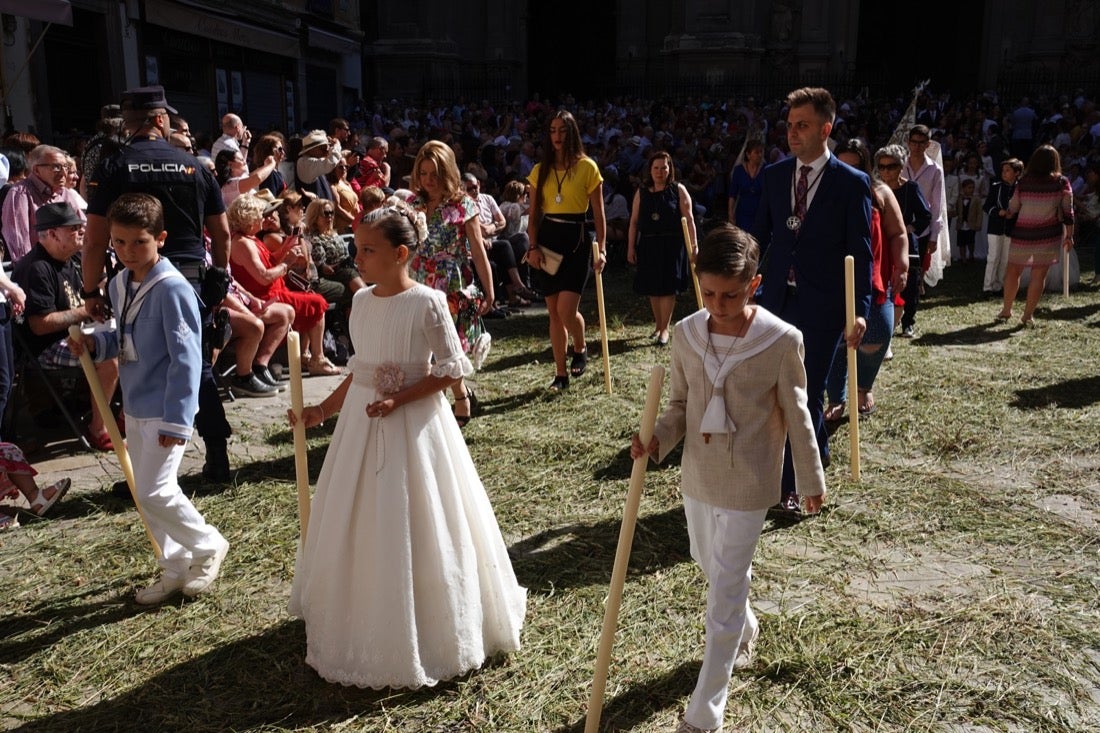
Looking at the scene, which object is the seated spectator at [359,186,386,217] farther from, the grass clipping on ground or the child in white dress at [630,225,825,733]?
the child in white dress at [630,225,825,733]

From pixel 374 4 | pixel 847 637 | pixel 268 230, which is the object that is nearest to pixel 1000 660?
pixel 847 637

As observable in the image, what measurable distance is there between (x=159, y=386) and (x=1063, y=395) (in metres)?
6.96

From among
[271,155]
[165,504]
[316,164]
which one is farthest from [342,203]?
[165,504]

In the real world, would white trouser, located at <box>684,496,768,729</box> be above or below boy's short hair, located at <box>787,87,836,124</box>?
below

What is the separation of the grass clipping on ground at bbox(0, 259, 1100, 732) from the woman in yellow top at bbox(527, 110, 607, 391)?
4.07 feet

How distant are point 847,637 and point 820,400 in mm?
1496

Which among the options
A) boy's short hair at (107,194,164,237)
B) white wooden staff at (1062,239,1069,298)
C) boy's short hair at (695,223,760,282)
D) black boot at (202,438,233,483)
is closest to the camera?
boy's short hair at (695,223,760,282)

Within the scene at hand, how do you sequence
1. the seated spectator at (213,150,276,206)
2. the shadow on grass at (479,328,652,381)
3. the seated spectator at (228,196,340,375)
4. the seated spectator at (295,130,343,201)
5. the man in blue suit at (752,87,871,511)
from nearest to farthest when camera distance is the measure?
the man in blue suit at (752,87,871,511) < the seated spectator at (228,196,340,375) < the shadow on grass at (479,328,652,381) < the seated spectator at (213,150,276,206) < the seated spectator at (295,130,343,201)

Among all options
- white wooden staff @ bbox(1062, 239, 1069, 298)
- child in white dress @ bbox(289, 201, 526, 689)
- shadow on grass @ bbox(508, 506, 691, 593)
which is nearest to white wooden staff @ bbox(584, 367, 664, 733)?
child in white dress @ bbox(289, 201, 526, 689)

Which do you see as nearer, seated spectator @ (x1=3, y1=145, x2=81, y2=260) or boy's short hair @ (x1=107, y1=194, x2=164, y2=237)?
boy's short hair @ (x1=107, y1=194, x2=164, y2=237)

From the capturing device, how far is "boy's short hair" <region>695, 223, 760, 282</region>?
3.26 metres

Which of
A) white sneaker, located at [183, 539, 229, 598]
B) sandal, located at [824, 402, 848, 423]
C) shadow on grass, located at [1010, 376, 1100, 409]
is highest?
sandal, located at [824, 402, 848, 423]

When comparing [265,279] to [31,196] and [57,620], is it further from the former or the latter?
[57,620]

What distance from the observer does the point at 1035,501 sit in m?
5.72
